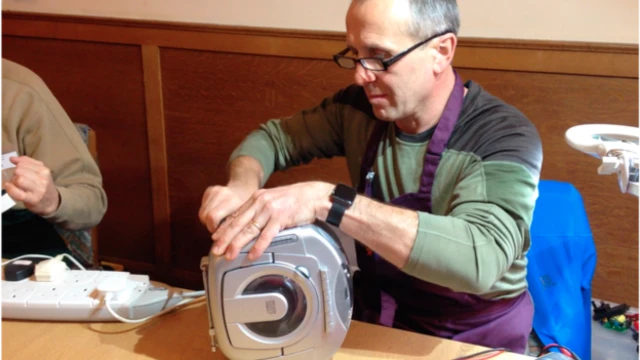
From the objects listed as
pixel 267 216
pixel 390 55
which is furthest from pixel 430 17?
pixel 267 216

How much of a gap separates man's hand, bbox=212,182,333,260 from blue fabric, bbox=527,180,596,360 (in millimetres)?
592

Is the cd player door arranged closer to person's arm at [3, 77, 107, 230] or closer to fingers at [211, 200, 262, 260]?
fingers at [211, 200, 262, 260]

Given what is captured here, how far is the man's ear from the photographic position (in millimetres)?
1120

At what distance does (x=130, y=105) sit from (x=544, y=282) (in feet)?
5.56

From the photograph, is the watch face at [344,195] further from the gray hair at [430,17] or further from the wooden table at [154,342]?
the gray hair at [430,17]

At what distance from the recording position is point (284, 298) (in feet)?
2.75

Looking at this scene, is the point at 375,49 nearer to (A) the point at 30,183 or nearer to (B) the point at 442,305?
(B) the point at 442,305

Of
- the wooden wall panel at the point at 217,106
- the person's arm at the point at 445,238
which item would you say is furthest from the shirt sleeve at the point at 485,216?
the wooden wall panel at the point at 217,106

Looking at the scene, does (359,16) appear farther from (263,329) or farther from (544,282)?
(544,282)

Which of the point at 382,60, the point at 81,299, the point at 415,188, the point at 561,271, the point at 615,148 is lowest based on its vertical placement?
the point at 561,271

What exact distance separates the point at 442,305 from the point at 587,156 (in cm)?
89

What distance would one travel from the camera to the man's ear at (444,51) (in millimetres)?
1120

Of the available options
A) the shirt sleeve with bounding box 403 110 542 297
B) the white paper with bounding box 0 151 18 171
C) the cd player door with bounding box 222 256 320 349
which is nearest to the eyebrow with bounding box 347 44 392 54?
the shirt sleeve with bounding box 403 110 542 297

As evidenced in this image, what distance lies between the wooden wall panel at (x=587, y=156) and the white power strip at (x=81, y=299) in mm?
1205
